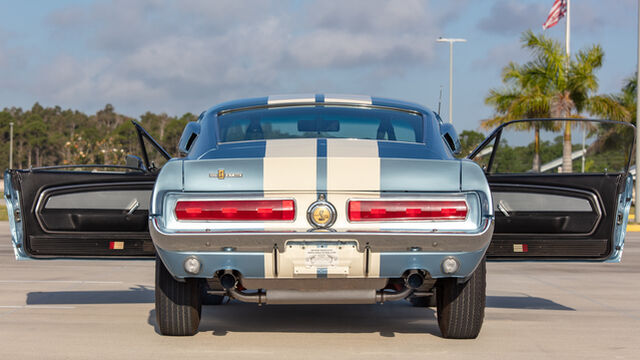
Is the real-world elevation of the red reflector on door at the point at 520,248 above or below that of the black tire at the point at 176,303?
above

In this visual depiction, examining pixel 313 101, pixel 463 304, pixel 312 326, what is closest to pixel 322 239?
pixel 463 304

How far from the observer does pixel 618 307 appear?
8180 mm

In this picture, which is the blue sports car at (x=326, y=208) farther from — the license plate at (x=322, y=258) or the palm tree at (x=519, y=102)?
the palm tree at (x=519, y=102)

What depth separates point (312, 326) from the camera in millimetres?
6875

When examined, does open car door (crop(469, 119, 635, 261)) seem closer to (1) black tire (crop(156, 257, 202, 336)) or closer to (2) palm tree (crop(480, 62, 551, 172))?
(1) black tire (crop(156, 257, 202, 336))

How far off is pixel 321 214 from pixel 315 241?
162 mm

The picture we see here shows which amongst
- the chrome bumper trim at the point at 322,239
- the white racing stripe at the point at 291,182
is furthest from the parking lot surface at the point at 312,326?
the white racing stripe at the point at 291,182

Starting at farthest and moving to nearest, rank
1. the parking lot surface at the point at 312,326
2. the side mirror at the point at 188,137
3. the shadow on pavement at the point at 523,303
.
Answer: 1. the shadow on pavement at the point at 523,303
2. the side mirror at the point at 188,137
3. the parking lot surface at the point at 312,326

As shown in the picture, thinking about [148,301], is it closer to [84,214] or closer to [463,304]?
[84,214]

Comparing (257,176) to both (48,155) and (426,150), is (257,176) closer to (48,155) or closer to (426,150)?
(426,150)

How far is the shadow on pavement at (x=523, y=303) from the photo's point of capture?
8.23 meters

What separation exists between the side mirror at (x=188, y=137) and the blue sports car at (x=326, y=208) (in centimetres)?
1

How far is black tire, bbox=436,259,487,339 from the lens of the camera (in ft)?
19.3

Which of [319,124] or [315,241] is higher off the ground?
[319,124]
